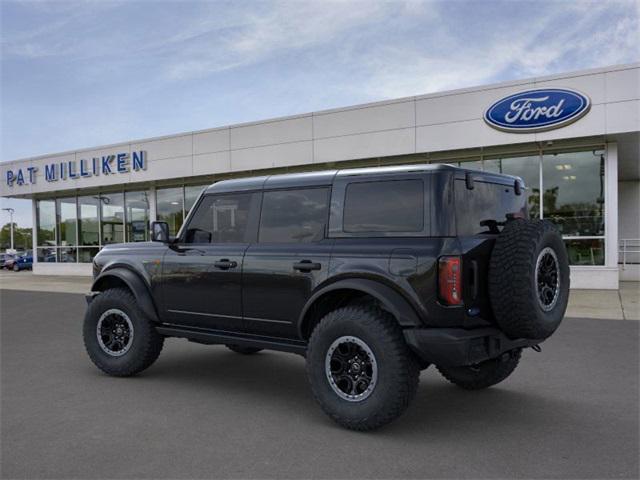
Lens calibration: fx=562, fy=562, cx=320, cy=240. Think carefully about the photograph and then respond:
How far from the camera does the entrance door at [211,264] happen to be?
5.11 m

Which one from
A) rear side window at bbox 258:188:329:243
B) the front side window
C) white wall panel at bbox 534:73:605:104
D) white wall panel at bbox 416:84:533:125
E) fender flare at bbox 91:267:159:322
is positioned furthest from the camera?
white wall panel at bbox 416:84:533:125

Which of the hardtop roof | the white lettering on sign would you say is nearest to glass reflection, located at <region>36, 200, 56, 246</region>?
the white lettering on sign

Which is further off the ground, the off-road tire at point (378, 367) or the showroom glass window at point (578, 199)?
the showroom glass window at point (578, 199)

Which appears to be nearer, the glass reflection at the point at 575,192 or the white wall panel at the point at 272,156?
the glass reflection at the point at 575,192

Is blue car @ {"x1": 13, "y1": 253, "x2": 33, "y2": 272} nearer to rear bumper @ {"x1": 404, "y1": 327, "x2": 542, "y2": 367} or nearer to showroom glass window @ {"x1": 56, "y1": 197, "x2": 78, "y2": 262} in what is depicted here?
showroom glass window @ {"x1": 56, "y1": 197, "x2": 78, "y2": 262}

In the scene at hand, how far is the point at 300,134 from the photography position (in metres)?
17.2

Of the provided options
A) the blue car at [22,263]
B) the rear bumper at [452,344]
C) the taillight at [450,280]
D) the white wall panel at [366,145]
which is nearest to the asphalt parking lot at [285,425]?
the rear bumper at [452,344]

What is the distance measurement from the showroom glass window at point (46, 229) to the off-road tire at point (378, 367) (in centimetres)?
2462

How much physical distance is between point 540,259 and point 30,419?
4142mm

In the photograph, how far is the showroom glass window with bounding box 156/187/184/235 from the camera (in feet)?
70.3

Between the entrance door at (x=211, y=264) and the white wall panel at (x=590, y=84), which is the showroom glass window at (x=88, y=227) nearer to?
the white wall panel at (x=590, y=84)

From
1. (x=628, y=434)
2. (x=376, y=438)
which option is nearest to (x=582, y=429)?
(x=628, y=434)

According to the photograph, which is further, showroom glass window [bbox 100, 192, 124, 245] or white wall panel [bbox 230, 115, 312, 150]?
showroom glass window [bbox 100, 192, 124, 245]

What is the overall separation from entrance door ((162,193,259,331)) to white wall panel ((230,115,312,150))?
466 inches
